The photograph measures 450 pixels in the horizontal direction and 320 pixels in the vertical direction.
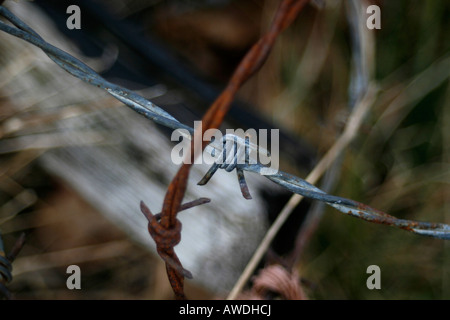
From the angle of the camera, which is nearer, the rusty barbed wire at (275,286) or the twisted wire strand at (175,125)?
the twisted wire strand at (175,125)

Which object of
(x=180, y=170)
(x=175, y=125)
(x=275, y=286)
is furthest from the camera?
(x=275, y=286)

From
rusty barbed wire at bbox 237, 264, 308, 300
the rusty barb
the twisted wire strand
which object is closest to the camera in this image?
the rusty barb

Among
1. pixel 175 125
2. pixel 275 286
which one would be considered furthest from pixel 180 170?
pixel 275 286

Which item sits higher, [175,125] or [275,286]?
[175,125]

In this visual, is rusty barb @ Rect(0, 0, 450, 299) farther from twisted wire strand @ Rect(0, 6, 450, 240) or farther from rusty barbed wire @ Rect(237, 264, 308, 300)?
rusty barbed wire @ Rect(237, 264, 308, 300)

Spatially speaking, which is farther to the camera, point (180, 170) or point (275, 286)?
point (275, 286)

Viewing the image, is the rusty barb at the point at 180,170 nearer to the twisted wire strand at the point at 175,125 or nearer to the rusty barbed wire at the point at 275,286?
the twisted wire strand at the point at 175,125

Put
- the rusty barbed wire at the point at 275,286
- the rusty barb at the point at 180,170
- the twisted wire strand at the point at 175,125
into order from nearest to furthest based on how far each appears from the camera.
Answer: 1. the rusty barb at the point at 180,170
2. the twisted wire strand at the point at 175,125
3. the rusty barbed wire at the point at 275,286

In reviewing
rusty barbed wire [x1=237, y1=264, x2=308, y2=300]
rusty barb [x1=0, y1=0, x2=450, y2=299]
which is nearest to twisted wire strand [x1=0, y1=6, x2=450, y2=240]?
rusty barb [x1=0, y1=0, x2=450, y2=299]

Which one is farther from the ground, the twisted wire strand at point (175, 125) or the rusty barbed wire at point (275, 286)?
the twisted wire strand at point (175, 125)

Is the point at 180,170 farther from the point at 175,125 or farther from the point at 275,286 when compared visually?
the point at 275,286

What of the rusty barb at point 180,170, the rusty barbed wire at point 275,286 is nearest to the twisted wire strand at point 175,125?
the rusty barb at point 180,170

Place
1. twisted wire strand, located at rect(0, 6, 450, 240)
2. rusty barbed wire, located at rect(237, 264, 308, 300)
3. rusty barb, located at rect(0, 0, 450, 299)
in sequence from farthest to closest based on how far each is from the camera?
1. rusty barbed wire, located at rect(237, 264, 308, 300)
2. twisted wire strand, located at rect(0, 6, 450, 240)
3. rusty barb, located at rect(0, 0, 450, 299)
